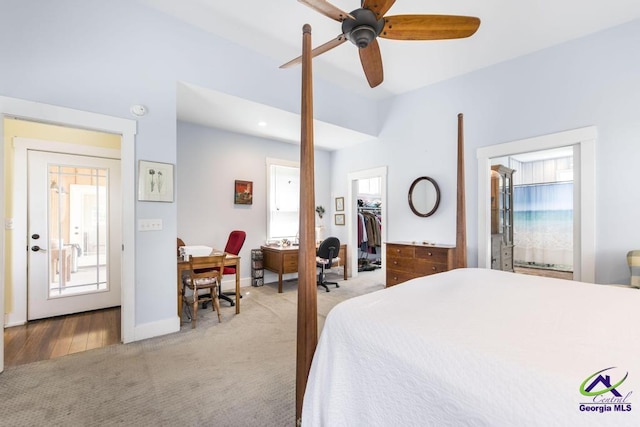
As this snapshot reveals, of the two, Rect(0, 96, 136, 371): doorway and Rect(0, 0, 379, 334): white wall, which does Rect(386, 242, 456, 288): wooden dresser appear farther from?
Rect(0, 96, 136, 371): doorway

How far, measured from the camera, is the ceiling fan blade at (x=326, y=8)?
58.8 inches

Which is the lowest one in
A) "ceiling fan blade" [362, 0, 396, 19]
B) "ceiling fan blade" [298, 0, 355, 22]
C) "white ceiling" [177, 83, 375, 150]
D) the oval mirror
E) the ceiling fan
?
the oval mirror

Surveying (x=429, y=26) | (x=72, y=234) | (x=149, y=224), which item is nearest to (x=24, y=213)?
(x=72, y=234)

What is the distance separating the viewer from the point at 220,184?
4484 millimetres

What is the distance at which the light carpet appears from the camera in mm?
1631

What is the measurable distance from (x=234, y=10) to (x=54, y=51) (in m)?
1.50

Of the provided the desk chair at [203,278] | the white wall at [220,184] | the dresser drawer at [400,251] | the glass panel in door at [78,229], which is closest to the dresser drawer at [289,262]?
the white wall at [220,184]

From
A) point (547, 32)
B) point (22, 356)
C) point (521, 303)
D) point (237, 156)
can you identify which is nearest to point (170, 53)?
point (237, 156)

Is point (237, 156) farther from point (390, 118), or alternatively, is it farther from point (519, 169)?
point (519, 169)

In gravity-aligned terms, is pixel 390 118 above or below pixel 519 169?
above

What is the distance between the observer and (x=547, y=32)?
2869 mm

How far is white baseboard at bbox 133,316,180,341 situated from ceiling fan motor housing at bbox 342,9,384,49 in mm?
2912

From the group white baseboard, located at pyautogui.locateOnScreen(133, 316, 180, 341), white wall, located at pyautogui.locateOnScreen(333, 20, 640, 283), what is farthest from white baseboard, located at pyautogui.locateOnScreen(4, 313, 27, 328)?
white wall, located at pyautogui.locateOnScreen(333, 20, 640, 283)

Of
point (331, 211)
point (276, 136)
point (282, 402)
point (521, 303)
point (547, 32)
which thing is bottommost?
point (282, 402)
